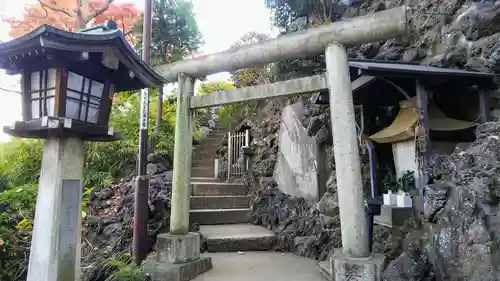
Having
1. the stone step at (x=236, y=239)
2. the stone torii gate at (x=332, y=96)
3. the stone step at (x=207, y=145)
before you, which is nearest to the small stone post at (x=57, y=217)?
the stone torii gate at (x=332, y=96)

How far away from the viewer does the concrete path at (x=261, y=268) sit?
489 centimetres

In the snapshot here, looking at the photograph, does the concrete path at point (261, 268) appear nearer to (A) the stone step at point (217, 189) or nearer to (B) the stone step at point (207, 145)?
(A) the stone step at point (217, 189)

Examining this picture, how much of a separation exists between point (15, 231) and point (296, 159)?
607 centimetres

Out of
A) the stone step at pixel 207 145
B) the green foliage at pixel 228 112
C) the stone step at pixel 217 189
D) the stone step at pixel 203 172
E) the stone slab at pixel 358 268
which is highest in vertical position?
the green foliage at pixel 228 112

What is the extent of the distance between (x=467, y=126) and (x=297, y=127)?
3894 millimetres

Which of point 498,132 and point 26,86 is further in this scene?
point 26,86

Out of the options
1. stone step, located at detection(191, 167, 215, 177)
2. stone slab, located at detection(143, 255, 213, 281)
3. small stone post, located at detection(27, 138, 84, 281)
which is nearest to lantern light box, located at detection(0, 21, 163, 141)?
small stone post, located at detection(27, 138, 84, 281)

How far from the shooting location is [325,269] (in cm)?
516

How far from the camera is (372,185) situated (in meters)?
6.07

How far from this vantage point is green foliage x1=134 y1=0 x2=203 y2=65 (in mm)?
11352

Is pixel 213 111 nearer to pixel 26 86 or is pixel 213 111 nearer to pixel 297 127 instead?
Result: pixel 297 127

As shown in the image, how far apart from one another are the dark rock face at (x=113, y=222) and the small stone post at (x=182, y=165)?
160 cm

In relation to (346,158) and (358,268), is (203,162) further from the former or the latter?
(358,268)

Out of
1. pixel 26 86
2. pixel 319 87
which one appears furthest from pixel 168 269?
pixel 319 87
